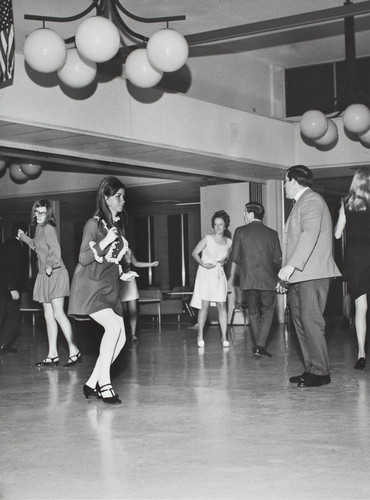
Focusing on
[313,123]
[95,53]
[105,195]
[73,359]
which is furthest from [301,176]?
[313,123]

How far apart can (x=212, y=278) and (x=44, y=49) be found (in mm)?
3437

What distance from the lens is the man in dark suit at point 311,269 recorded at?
5406mm

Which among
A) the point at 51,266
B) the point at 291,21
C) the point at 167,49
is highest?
the point at 291,21

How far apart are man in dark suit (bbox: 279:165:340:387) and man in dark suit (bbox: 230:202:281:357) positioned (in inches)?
69.1

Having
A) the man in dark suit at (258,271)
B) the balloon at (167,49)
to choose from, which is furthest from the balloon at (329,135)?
the balloon at (167,49)

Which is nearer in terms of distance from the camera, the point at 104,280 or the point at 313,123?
the point at 104,280

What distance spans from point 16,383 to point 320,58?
7.41 metres

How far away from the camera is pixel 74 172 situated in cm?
1269

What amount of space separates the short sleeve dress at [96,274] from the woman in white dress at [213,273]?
11.0 ft

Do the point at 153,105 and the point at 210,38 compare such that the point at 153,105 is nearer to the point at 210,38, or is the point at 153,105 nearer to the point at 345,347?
the point at 210,38

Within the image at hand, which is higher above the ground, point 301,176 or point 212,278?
point 301,176

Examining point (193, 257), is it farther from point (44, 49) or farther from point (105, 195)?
point (105, 195)

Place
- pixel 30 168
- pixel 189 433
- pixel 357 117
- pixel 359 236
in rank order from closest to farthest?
pixel 189 433
pixel 359 236
pixel 357 117
pixel 30 168

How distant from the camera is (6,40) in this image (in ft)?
18.5
